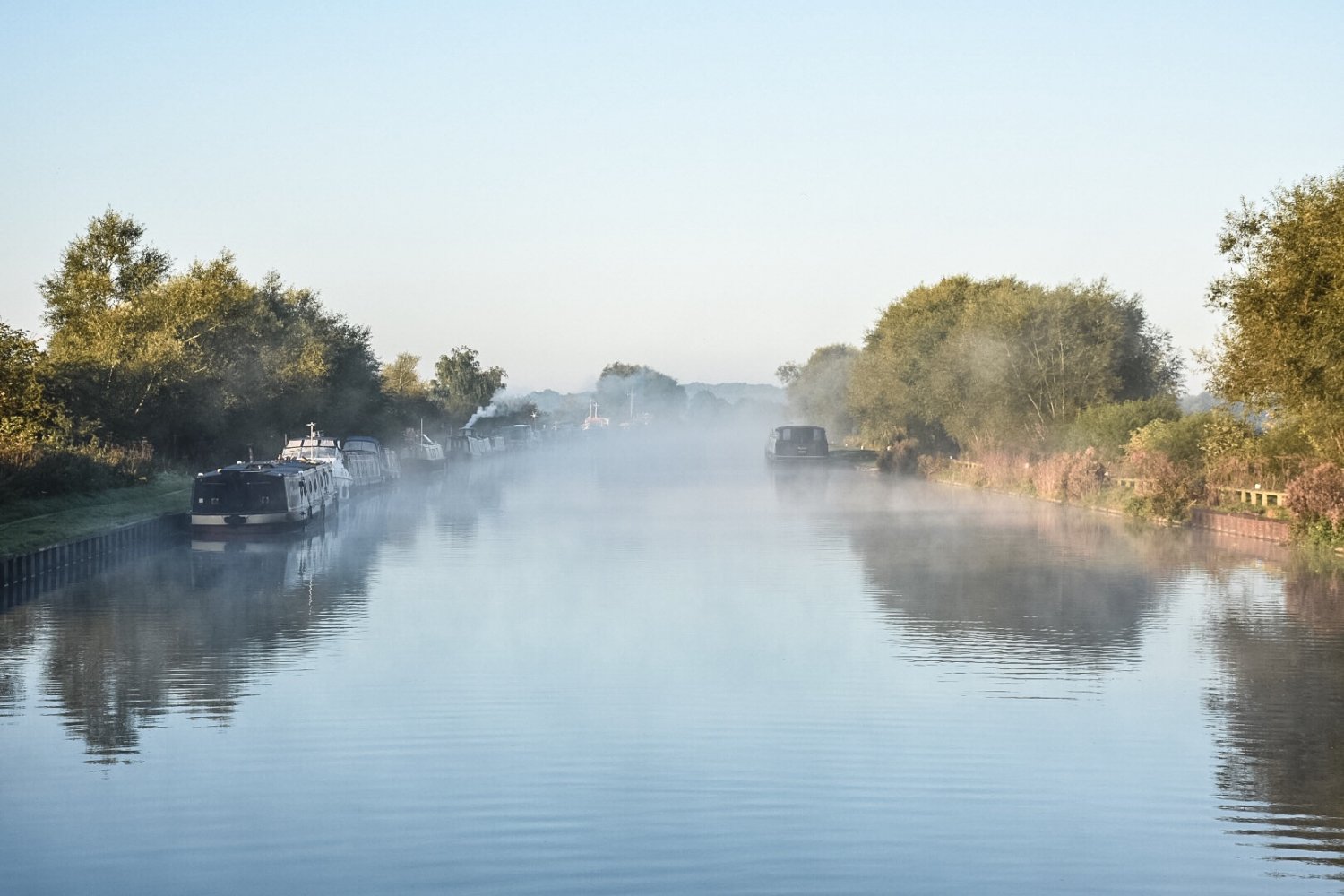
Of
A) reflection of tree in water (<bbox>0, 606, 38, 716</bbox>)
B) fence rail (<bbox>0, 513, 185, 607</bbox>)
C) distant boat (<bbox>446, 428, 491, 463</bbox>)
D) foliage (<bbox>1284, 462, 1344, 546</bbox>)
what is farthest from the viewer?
distant boat (<bbox>446, 428, 491, 463</bbox>)

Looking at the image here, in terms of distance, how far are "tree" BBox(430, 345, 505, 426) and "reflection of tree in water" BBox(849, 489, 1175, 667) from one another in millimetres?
96374

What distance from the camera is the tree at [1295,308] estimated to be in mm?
29516

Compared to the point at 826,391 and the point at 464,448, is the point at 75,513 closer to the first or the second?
the point at 464,448

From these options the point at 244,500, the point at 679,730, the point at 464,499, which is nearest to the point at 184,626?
the point at 679,730

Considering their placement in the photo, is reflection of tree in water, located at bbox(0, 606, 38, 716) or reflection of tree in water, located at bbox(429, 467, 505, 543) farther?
reflection of tree in water, located at bbox(429, 467, 505, 543)

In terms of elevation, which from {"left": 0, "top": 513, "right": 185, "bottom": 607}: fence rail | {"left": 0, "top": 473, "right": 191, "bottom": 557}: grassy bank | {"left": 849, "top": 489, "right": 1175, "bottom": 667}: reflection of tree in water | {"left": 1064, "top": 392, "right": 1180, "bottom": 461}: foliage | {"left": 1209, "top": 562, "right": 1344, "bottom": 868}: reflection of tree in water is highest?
{"left": 1064, "top": 392, "right": 1180, "bottom": 461}: foliage

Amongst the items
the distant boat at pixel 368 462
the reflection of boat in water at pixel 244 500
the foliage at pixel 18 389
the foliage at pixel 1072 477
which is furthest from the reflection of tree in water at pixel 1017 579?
the distant boat at pixel 368 462

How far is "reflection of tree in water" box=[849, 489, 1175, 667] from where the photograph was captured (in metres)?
19.3

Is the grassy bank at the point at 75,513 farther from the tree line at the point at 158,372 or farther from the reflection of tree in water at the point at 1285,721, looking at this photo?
the reflection of tree in water at the point at 1285,721

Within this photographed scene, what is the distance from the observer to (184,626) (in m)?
20.7

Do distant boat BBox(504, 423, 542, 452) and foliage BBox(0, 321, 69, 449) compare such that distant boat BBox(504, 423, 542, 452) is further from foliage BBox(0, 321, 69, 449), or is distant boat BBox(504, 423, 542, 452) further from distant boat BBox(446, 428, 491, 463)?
foliage BBox(0, 321, 69, 449)

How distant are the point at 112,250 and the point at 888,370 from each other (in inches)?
1340

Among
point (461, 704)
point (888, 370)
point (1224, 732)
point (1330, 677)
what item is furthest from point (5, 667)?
point (888, 370)

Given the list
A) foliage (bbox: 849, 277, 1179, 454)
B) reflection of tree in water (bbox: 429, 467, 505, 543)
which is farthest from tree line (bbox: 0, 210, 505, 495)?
foliage (bbox: 849, 277, 1179, 454)
